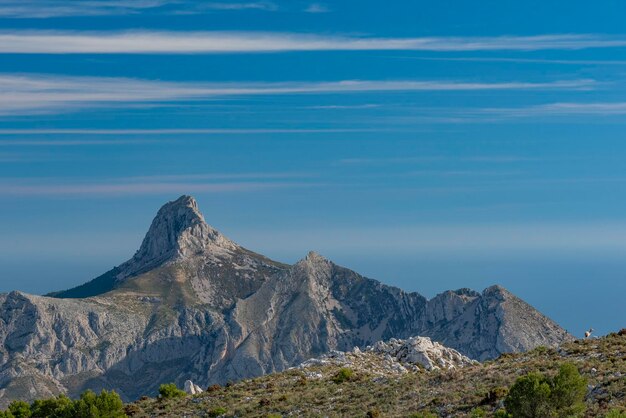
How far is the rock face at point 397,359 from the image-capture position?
118438mm

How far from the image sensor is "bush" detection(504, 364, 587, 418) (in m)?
70.4

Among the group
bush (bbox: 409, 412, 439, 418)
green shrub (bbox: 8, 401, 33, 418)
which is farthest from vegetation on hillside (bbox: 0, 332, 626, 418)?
green shrub (bbox: 8, 401, 33, 418)

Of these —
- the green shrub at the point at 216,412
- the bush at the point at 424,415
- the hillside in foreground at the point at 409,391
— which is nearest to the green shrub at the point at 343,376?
the hillside in foreground at the point at 409,391

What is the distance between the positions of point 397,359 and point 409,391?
36.6m

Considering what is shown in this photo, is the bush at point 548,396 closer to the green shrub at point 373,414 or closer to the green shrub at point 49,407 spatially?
the green shrub at point 373,414

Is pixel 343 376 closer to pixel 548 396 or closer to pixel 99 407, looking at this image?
pixel 99 407

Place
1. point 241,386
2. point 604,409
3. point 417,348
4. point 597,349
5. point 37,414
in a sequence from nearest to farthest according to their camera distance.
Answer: point 604,409 < point 597,349 < point 241,386 < point 37,414 < point 417,348

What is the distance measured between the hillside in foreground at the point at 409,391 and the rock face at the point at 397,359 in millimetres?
7157

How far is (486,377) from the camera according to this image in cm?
8862

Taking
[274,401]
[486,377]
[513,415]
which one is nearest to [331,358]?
[274,401]

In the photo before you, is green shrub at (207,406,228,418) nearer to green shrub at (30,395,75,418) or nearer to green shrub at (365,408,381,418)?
green shrub at (365,408,381,418)

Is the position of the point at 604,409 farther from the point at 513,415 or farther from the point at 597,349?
the point at 597,349

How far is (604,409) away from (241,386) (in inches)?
1852

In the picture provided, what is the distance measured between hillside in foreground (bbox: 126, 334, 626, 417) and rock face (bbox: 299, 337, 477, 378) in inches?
282
